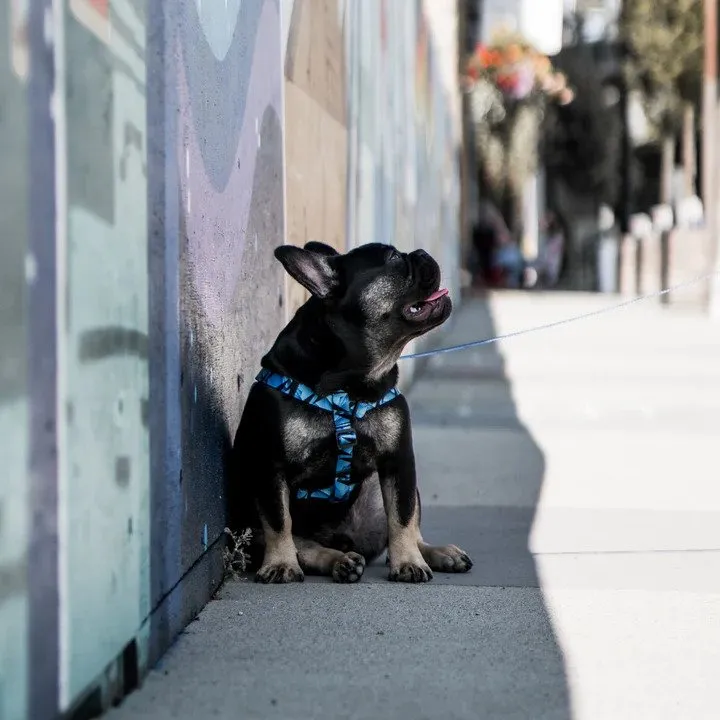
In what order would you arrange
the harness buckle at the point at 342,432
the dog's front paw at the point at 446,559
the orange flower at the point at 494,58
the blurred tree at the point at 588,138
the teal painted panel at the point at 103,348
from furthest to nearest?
1. the blurred tree at the point at 588,138
2. the orange flower at the point at 494,58
3. the dog's front paw at the point at 446,559
4. the harness buckle at the point at 342,432
5. the teal painted panel at the point at 103,348

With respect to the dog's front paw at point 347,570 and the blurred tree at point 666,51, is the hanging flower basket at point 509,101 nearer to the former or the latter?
the blurred tree at point 666,51

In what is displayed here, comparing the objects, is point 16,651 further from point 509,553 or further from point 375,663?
point 509,553

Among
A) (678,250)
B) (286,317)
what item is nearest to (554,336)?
(678,250)

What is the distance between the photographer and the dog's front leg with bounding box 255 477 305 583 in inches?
173

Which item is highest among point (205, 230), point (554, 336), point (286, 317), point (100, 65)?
point (100, 65)

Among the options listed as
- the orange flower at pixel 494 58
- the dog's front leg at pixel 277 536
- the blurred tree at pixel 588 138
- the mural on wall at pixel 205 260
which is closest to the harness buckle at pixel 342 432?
the dog's front leg at pixel 277 536

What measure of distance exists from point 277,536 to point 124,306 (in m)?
1.49

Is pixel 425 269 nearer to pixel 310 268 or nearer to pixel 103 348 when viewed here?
pixel 310 268

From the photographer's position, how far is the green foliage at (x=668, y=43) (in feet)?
110

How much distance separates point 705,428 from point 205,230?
5.49 m

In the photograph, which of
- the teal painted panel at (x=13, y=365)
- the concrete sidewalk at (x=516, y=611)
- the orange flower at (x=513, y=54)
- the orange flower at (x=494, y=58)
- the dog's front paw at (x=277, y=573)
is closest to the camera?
the teal painted panel at (x=13, y=365)

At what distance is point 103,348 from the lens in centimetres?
306

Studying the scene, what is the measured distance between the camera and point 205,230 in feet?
13.5

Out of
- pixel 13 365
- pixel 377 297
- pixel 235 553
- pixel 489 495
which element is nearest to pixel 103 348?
pixel 13 365
